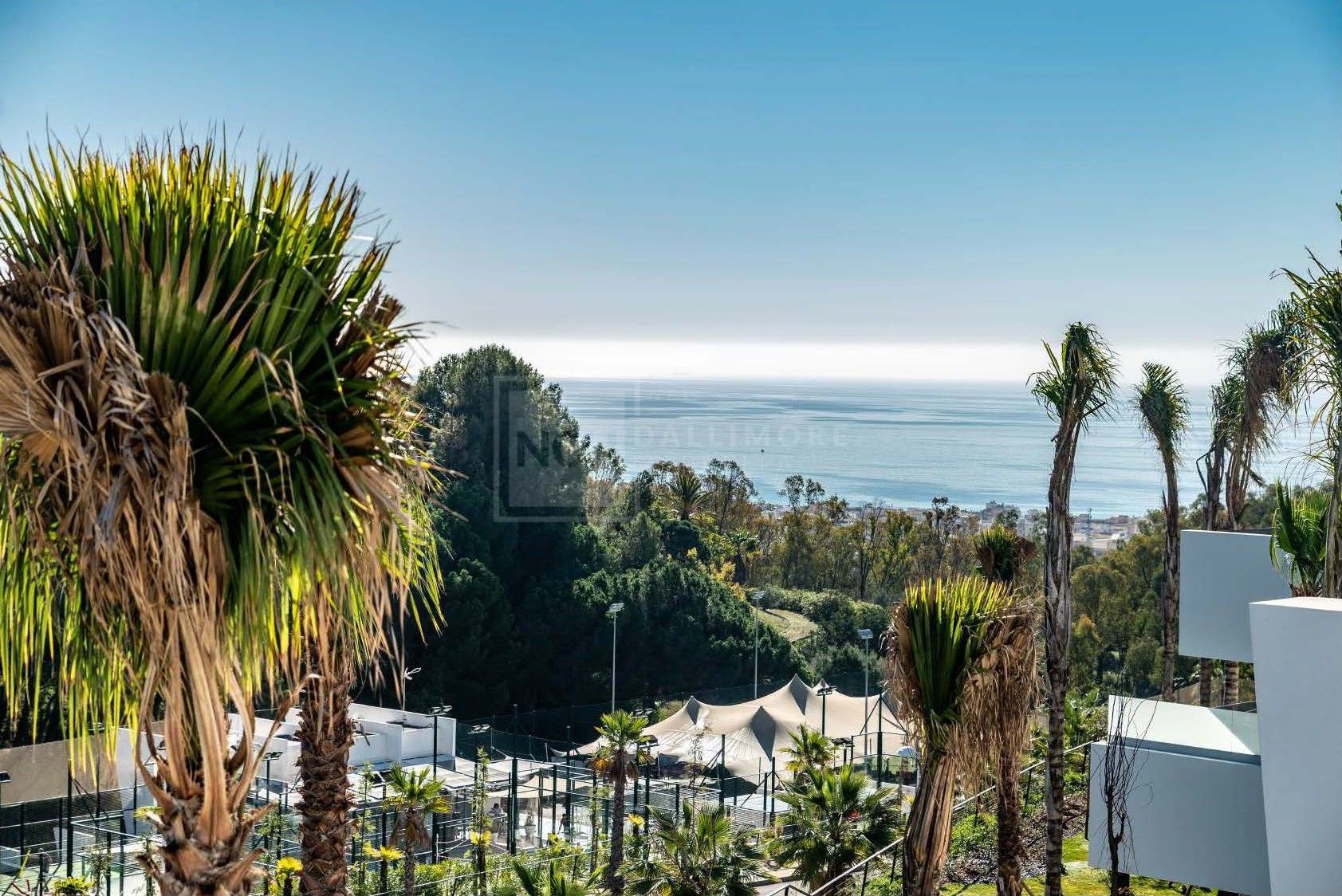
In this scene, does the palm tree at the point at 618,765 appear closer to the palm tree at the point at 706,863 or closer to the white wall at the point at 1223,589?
the palm tree at the point at 706,863

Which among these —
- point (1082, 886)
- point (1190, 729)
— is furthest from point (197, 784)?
point (1082, 886)

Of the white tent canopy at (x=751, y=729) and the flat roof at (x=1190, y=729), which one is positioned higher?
the flat roof at (x=1190, y=729)

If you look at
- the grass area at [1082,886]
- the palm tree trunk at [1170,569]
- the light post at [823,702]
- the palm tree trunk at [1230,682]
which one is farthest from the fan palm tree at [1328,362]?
the light post at [823,702]

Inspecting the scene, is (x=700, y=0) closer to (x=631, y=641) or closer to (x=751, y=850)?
(x=631, y=641)

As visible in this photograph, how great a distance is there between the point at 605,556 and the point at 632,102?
96.8 ft

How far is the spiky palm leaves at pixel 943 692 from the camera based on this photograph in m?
7.54

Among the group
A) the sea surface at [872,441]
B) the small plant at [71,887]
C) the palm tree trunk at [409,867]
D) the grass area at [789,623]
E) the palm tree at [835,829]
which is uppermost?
the sea surface at [872,441]

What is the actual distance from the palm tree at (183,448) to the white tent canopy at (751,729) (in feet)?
68.5

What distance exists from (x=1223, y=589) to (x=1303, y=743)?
19.6 feet

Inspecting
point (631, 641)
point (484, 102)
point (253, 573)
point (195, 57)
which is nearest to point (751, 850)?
point (253, 573)

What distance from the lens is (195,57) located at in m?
22.5

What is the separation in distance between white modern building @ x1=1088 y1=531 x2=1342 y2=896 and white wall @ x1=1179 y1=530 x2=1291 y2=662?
0.04ft

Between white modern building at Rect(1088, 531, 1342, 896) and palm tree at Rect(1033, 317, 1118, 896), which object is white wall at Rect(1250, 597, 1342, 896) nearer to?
white modern building at Rect(1088, 531, 1342, 896)

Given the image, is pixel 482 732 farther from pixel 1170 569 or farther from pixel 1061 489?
pixel 1061 489
